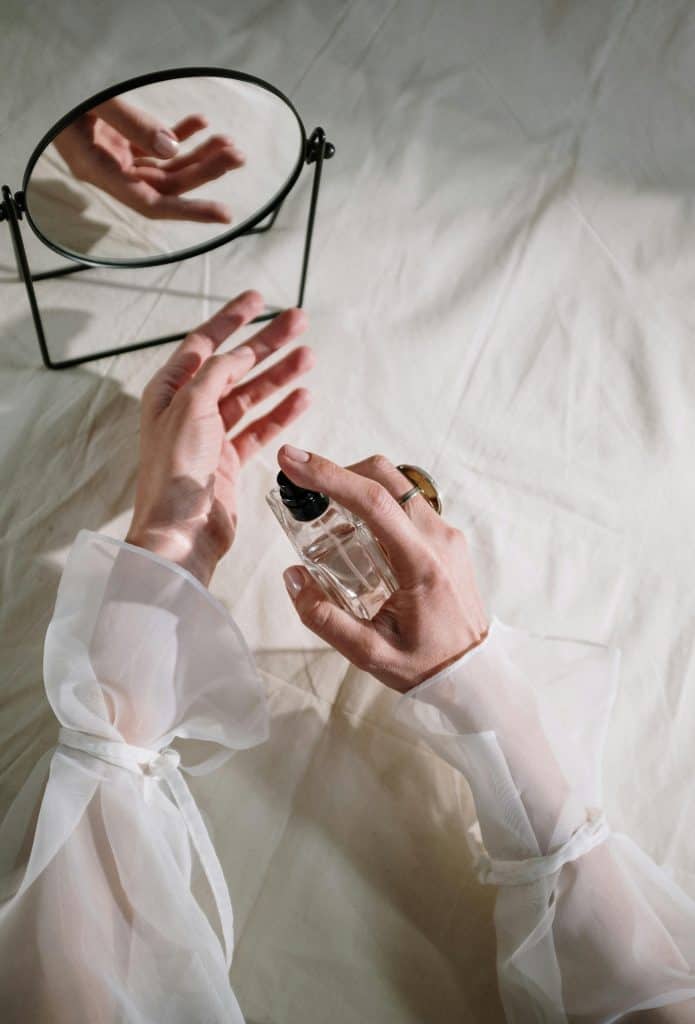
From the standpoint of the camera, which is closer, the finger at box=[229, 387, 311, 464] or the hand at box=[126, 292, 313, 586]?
the hand at box=[126, 292, 313, 586]

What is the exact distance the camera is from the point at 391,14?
3.64 feet

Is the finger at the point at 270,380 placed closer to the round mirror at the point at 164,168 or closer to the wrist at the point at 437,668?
the round mirror at the point at 164,168

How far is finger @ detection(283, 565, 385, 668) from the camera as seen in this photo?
658mm

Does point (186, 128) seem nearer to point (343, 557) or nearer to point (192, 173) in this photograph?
point (192, 173)

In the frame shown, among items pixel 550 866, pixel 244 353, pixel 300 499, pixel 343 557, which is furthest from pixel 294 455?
pixel 550 866

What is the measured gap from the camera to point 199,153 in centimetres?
77

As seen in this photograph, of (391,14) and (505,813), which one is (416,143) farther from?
(505,813)

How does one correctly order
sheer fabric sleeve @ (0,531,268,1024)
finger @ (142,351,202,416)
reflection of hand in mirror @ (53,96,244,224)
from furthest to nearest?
1. finger @ (142,351,202,416)
2. reflection of hand in mirror @ (53,96,244,224)
3. sheer fabric sleeve @ (0,531,268,1024)

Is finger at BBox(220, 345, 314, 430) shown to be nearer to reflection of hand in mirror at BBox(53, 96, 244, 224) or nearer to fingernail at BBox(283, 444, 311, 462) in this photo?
reflection of hand in mirror at BBox(53, 96, 244, 224)

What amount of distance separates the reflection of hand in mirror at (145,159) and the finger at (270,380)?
5.6 inches

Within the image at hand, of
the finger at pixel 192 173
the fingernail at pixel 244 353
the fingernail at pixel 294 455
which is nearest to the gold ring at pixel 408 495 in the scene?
the fingernail at pixel 294 455

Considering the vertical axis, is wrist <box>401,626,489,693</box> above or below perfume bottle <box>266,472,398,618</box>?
below

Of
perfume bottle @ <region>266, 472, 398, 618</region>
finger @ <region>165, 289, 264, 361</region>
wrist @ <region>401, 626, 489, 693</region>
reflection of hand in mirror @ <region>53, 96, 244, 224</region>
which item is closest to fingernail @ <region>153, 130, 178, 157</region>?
reflection of hand in mirror @ <region>53, 96, 244, 224</region>

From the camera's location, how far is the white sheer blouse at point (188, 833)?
61 cm
